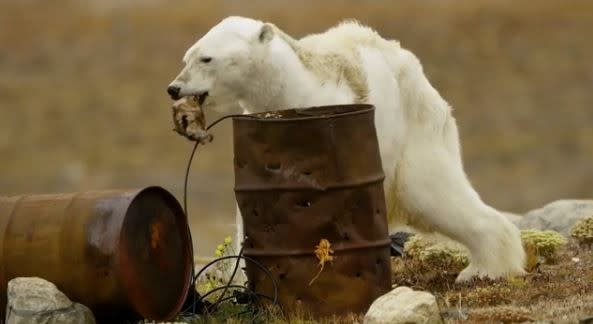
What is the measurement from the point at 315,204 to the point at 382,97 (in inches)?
62.8

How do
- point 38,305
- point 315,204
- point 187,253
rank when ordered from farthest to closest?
point 187,253 < point 315,204 < point 38,305

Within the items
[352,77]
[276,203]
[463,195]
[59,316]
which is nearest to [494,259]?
[463,195]

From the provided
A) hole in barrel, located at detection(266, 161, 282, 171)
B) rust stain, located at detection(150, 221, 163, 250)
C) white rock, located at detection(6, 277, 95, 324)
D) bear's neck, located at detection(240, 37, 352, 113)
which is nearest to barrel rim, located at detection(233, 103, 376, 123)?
bear's neck, located at detection(240, 37, 352, 113)

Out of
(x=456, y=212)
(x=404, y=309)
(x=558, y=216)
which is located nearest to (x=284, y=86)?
(x=456, y=212)

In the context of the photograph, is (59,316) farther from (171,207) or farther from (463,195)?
(463,195)

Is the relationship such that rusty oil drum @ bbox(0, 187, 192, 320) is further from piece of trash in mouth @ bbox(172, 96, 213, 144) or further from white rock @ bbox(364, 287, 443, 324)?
white rock @ bbox(364, 287, 443, 324)

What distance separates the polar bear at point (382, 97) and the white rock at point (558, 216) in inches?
123

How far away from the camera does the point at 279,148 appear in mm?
7621

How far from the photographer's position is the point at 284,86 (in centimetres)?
854

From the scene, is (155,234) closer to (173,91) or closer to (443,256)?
(173,91)

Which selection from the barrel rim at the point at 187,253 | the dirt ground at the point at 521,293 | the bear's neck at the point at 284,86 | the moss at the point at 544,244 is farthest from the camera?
the moss at the point at 544,244

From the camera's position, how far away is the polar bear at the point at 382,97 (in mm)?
8383

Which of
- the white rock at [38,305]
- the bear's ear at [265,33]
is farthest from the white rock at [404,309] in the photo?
the bear's ear at [265,33]

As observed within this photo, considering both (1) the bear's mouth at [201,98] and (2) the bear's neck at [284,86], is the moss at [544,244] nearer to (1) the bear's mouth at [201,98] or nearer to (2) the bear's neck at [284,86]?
(2) the bear's neck at [284,86]
